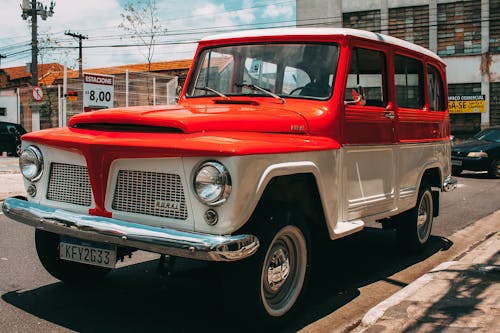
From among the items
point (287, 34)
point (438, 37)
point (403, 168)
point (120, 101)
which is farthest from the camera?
point (438, 37)

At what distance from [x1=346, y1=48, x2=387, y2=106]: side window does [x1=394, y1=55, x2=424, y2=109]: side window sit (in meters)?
0.25

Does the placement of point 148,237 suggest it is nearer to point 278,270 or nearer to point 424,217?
point 278,270

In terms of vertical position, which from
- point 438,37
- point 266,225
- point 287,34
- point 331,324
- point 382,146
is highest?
point 438,37

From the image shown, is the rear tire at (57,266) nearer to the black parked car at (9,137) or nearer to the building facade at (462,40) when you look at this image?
the black parked car at (9,137)

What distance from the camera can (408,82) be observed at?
231 inches

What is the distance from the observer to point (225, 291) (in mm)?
3512

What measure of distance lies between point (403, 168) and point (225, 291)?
2.74 metres

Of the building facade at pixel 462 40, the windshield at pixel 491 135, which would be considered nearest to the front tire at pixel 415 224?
the windshield at pixel 491 135

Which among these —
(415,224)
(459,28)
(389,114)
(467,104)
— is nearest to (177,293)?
(389,114)

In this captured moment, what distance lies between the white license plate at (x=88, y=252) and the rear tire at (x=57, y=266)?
0.52 m

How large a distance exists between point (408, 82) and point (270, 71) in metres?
1.73

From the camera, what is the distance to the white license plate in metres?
3.77

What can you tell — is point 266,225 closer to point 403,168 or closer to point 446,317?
point 446,317

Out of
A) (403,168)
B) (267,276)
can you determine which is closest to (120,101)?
(403,168)
